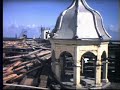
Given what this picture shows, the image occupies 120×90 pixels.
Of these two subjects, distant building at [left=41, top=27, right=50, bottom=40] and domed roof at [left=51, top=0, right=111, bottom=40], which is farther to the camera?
distant building at [left=41, top=27, right=50, bottom=40]

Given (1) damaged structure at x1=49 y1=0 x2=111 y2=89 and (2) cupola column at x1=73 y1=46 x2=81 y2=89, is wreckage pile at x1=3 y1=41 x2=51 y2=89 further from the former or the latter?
(2) cupola column at x1=73 y1=46 x2=81 y2=89

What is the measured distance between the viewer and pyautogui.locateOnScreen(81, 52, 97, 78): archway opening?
126 inches

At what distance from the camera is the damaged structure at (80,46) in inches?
121

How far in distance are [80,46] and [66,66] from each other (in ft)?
0.95

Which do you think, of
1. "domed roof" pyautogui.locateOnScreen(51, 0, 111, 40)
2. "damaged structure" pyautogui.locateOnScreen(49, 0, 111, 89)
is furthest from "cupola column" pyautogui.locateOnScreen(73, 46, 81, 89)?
"domed roof" pyautogui.locateOnScreen(51, 0, 111, 40)

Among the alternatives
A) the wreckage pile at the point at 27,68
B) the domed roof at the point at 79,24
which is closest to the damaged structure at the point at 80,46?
the domed roof at the point at 79,24

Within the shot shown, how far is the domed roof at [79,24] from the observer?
308cm

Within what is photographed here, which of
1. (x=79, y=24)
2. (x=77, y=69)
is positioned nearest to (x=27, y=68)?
(x=77, y=69)

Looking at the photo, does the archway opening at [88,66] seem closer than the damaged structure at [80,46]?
No

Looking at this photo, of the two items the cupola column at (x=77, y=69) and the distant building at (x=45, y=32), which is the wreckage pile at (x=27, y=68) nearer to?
the distant building at (x=45, y=32)

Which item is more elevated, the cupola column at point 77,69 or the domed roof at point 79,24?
the domed roof at point 79,24

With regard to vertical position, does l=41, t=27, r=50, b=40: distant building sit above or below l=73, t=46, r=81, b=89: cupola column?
above

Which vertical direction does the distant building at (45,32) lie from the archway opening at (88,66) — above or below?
above

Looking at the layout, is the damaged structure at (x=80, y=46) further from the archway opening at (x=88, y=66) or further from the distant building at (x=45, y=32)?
the distant building at (x=45, y=32)
